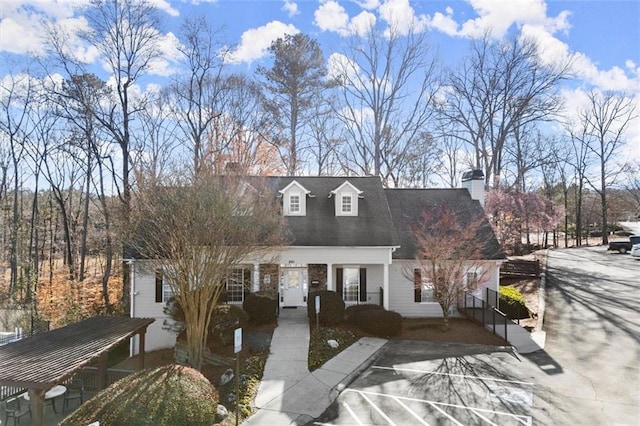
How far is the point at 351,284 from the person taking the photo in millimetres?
18469

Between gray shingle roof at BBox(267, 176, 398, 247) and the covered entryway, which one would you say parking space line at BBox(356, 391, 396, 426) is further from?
the covered entryway

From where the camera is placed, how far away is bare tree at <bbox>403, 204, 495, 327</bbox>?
635 inches

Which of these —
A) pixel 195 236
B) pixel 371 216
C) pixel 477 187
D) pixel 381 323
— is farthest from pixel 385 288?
pixel 195 236

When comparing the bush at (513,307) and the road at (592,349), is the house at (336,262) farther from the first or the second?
the road at (592,349)

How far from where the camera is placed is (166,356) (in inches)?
582

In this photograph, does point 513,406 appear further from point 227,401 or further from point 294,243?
point 294,243

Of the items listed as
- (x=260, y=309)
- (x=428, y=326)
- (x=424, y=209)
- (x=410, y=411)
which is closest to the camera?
(x=410, y=411)

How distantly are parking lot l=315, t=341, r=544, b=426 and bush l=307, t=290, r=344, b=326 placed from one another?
251 centimetres

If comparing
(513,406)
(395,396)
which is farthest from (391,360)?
(513,406)

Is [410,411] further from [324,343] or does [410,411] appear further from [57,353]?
[57,353]

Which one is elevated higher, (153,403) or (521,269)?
(521,269)

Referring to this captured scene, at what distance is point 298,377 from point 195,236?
5.17 meters

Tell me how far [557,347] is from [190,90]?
2388 cm

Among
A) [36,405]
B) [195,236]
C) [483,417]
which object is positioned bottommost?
[483,417]
